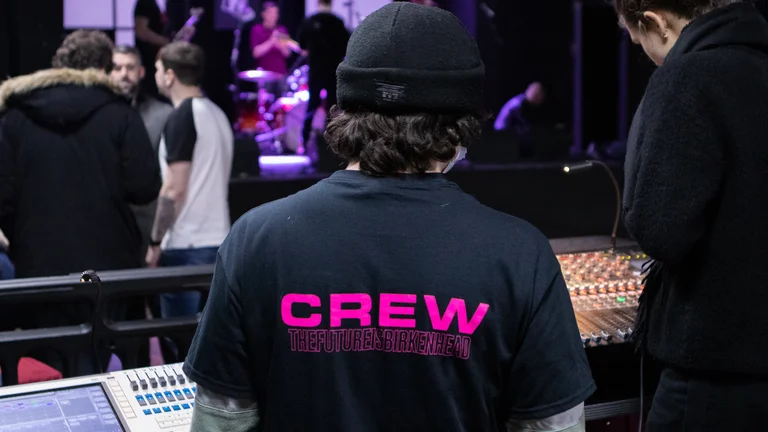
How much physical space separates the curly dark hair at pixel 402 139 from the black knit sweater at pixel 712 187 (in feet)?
2.33

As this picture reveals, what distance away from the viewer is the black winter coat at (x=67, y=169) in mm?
3445

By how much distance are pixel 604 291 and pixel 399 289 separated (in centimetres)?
173

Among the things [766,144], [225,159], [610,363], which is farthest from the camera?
[225,159]

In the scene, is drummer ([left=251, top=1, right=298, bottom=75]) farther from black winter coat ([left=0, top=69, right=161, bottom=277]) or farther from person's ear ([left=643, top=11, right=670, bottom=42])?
person's ear ([left=643, top=11, right=670, bottom=42])

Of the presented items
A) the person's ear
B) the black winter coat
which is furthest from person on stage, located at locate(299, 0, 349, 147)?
the person's ear

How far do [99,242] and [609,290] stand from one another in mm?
2006

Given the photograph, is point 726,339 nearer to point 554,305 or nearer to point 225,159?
point 554,305

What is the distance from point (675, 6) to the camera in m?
1.97

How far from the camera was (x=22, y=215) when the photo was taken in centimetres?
354

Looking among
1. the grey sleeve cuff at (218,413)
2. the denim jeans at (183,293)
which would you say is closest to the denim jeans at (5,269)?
the denim jeans at (183,293)

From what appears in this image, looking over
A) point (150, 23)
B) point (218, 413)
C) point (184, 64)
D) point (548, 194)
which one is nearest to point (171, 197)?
point (184, 64)

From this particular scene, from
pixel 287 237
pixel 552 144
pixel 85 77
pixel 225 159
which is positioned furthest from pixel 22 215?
pixel 552 144

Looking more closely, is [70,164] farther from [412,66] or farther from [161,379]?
[412,66]

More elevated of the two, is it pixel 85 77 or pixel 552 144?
pixel 85 77
